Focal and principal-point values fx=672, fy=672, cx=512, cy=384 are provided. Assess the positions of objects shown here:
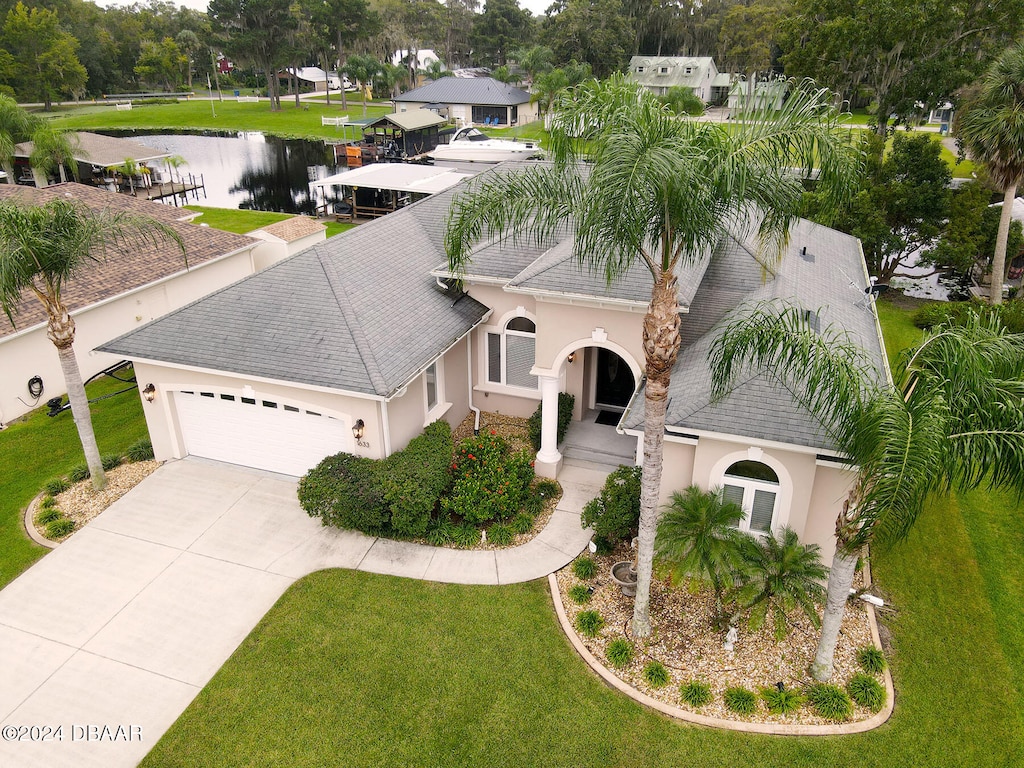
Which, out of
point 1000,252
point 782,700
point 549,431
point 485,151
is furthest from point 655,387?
point 485,151

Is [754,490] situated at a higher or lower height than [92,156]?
lower

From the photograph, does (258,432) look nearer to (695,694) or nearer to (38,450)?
(38,450)

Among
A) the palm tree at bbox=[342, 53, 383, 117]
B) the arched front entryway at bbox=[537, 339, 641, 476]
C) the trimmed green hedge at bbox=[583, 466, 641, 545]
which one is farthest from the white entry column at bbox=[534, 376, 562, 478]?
the palm tree at bbox=[342, 53, 383, 117]

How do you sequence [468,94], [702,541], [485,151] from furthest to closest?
[468,94] → [485,151] → [702,541]

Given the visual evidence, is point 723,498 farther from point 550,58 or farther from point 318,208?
point 550,58

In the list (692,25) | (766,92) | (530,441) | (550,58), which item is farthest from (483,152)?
(692,25)

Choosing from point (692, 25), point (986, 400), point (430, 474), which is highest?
point (692, 25)

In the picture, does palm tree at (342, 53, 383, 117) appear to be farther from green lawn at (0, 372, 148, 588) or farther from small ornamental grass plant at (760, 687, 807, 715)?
small ornamental grass plant at (760, 687, 807, 715)
